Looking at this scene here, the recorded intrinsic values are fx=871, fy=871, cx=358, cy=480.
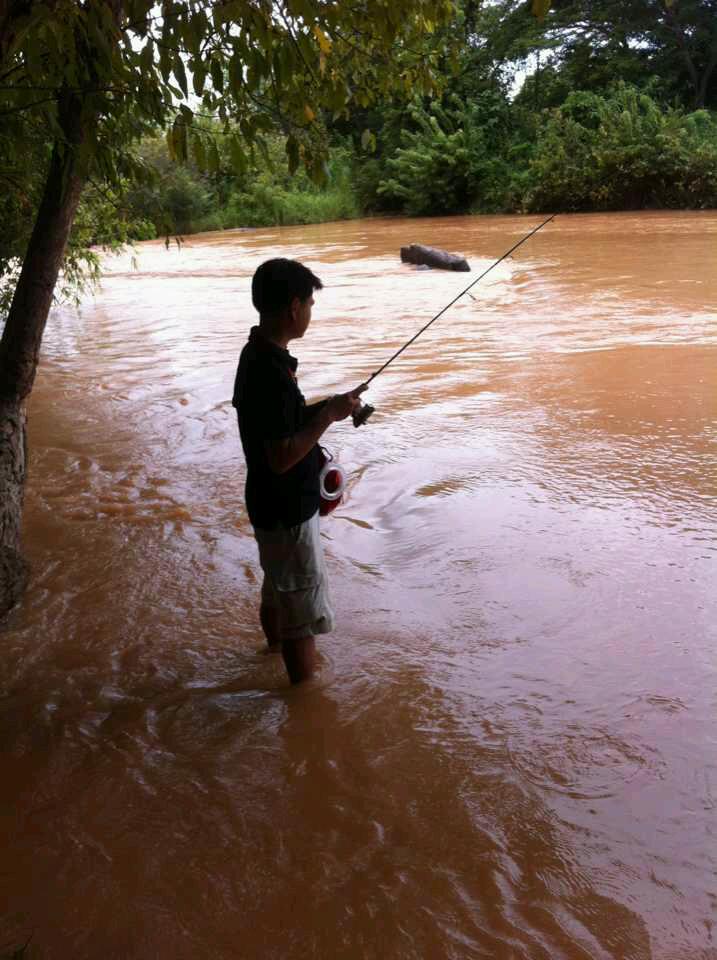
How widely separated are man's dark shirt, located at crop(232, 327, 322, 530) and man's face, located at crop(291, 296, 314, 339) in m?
0.08

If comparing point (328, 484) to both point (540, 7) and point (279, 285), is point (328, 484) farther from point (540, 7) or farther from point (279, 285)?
point (540, 7)

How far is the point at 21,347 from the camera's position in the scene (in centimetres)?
390

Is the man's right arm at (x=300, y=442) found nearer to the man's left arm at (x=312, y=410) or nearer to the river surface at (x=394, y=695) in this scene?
the man's left arm at (x=312, y=410)

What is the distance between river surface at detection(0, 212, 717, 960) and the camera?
7.34ft

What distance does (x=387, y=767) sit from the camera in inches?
111

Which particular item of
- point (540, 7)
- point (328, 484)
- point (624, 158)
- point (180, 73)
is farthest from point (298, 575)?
point (624, 158)

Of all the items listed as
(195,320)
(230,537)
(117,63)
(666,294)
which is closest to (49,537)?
(230,537)

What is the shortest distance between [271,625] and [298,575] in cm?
62

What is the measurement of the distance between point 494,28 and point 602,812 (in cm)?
3152

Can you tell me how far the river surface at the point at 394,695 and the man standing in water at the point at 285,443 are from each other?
0.50 meters

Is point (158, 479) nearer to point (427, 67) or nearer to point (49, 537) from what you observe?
point (49, 537)

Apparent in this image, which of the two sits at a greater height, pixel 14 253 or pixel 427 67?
pixel 427 67

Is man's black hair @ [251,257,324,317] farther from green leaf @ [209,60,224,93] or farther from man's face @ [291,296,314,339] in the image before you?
green leaf @ [209,60,224,93]

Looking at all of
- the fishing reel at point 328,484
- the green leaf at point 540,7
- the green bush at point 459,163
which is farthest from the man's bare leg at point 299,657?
the green bush at point 459,163
